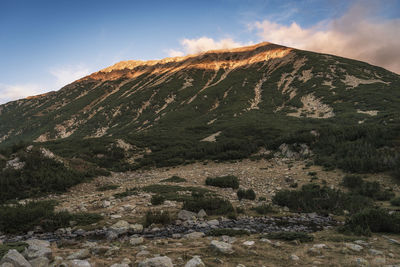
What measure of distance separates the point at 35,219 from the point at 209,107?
210ft

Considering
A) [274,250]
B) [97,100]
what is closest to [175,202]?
[274,250]

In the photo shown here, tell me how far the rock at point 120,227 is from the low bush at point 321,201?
23.4 feet

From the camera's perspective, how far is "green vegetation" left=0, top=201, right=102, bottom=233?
7.61m

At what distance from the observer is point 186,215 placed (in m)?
8.45

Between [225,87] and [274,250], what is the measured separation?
82407 mm

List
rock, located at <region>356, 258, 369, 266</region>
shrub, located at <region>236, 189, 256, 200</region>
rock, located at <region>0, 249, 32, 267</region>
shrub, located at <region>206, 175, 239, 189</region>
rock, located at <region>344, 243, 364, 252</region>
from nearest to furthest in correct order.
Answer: rock, located at <region>0, 249, 32, 267</region> < rock, located at <region>356, 258, 369, 266</region> < rock, located at <region>344, 243, 364, 252</region> < shrub, located at <region>236, 189, 256, 200</region> < shrub, located at <region>206, 175, 239, 189</region>

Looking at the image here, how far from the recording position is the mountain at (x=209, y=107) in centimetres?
2848

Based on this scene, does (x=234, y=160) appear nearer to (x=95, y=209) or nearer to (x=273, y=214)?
(x=273, y=214)

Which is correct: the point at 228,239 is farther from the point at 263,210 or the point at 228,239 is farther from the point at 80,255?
the point at 263,210

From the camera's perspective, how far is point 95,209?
9734 millimetres

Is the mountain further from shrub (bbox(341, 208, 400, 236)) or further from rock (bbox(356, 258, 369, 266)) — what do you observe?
rock (bbox(356, 258, 369, 266))

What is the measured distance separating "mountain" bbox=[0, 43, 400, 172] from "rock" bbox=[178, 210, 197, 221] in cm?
1646

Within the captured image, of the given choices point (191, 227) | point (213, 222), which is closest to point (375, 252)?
point (213, 222)

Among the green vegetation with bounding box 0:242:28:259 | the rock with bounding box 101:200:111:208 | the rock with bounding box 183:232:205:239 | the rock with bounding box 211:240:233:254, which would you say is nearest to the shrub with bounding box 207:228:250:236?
the rock with bounding box 183:232:205:239
